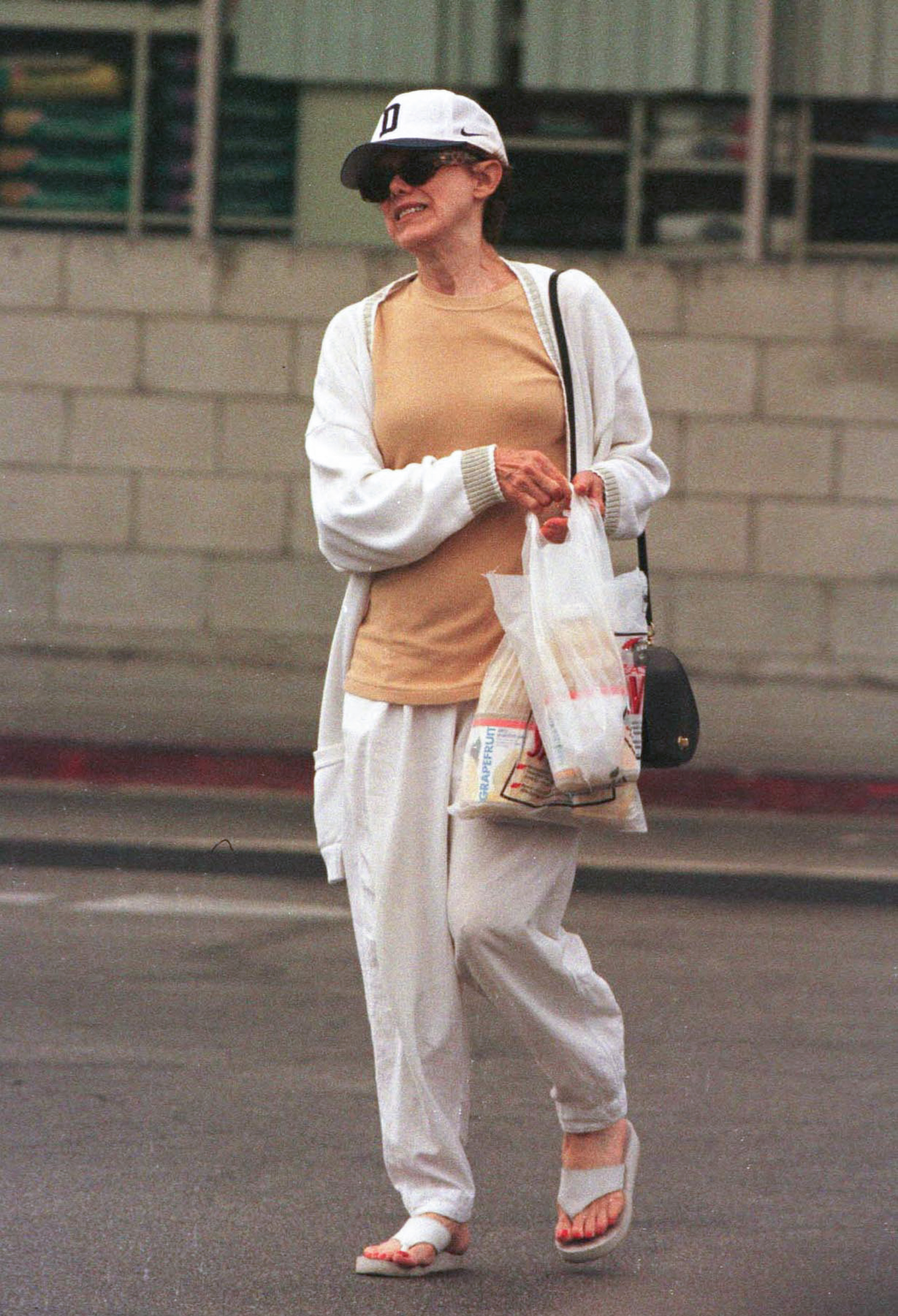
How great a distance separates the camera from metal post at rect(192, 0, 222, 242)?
13109 millimetres

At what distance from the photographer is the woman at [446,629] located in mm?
4051

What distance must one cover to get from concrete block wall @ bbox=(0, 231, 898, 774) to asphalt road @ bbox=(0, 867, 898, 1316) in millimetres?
4981

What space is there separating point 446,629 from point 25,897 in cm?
422

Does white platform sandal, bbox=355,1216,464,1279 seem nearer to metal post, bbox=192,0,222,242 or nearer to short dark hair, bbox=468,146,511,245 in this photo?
Result: short dark hair, bbox=468,146,511,245

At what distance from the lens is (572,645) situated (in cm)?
396

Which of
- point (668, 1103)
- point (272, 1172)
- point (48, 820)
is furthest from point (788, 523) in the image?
point (272, 1172)

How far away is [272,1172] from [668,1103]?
1077mm

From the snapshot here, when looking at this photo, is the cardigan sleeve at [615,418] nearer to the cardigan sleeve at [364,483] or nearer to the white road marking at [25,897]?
the cardigan sleeve at [364,483]

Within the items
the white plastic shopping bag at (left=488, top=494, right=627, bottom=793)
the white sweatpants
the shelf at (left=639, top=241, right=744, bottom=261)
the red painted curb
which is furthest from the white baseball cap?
the shelf at (left=639, top=241, right=744, bottom=261)

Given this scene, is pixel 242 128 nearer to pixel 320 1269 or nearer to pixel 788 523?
pixel 788 523

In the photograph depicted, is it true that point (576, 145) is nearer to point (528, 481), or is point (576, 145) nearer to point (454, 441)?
point (454, 441)

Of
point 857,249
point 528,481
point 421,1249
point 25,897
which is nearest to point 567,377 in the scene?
point 528,481

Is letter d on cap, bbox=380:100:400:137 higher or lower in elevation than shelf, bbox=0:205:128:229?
lower

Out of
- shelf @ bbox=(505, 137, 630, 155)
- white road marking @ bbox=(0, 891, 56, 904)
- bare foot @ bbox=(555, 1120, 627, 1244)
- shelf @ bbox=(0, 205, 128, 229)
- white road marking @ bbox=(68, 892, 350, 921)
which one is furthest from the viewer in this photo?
shelf @ bbox=(0, 205, 128, 229)
